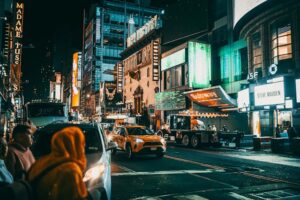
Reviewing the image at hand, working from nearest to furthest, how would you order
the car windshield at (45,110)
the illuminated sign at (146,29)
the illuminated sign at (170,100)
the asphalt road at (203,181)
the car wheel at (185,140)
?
the asphalt road at (203,181) → the car windshield at (45,110) → the car wheel at (185,140) → the illuminated sign at (170,100) → the illuminated sign at (146,29)

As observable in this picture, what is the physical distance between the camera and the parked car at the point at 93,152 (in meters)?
6.02

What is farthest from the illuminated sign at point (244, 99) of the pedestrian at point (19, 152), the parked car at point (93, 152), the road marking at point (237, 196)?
the pedestrian at point (19, 152)

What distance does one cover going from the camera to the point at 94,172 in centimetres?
614

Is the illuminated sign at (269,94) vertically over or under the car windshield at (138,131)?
over

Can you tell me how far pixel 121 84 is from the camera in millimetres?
66812

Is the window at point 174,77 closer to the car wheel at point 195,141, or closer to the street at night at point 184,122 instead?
the street at night at point 184,122

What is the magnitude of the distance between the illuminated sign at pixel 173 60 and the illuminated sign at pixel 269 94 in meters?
17.4

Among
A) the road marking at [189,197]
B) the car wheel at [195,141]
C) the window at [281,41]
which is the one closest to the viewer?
the road marking at [189,197]

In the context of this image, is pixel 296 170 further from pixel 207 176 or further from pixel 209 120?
pixel 209 120

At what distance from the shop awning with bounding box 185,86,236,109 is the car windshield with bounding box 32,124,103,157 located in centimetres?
2874

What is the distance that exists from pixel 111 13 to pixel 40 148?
106 metres

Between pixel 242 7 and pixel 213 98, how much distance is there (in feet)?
35.3

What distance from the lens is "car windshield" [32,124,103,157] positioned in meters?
6.93

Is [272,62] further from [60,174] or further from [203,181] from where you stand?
[60,174]
